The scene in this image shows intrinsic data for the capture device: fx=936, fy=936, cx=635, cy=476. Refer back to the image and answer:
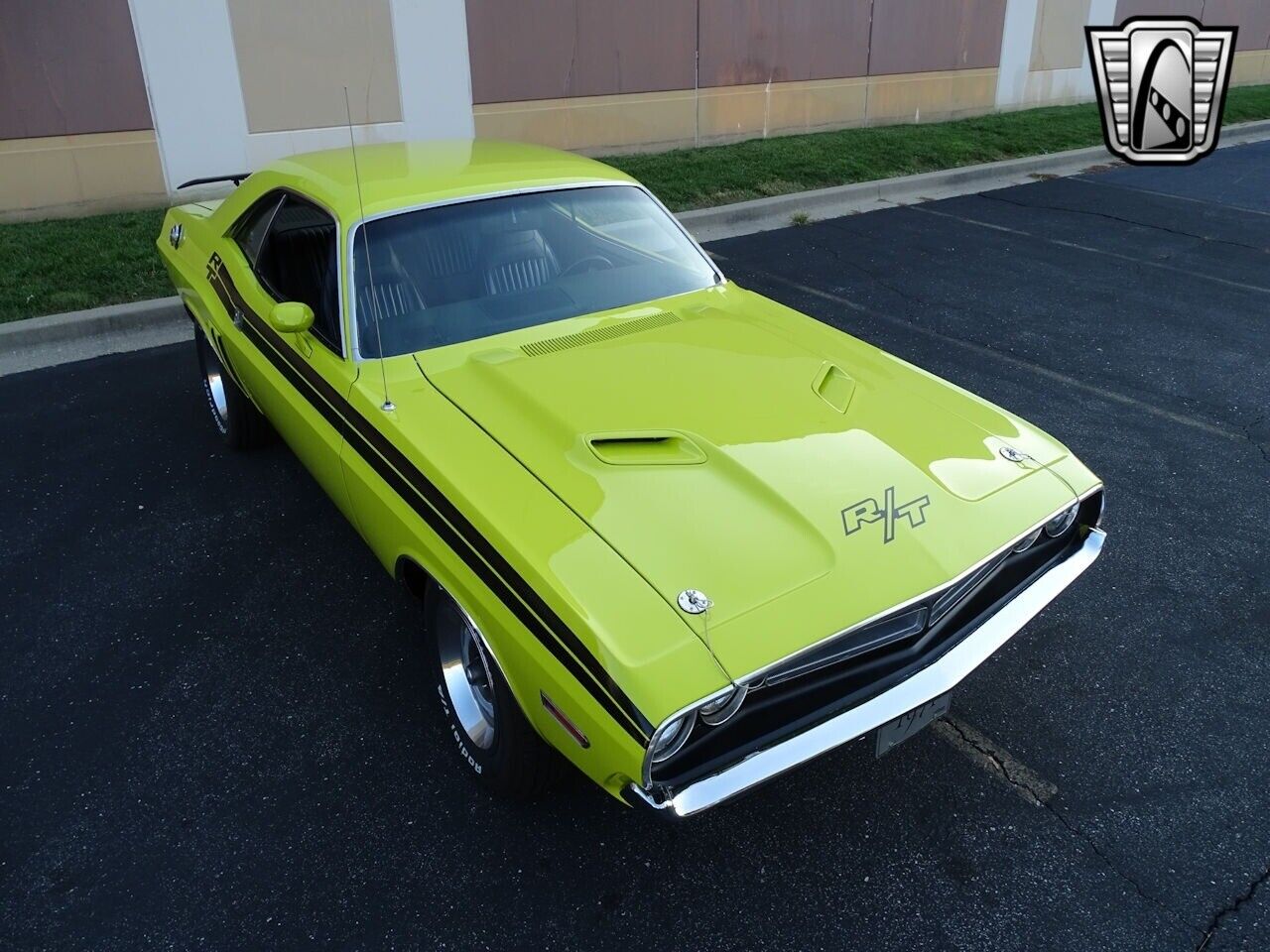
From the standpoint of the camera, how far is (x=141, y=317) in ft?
20.8

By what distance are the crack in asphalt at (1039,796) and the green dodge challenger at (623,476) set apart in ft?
1.69

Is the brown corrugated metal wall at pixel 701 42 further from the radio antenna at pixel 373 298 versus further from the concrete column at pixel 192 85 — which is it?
the radio antenna at pixel 373 298

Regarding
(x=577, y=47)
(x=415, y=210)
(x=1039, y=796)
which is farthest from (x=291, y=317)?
(x=577, y=47)

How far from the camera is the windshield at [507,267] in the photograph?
10.7 feet

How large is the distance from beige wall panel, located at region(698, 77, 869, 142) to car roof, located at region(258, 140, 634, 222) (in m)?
7.79

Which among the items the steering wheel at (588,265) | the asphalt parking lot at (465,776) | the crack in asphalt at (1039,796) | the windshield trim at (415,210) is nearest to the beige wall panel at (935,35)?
the asphalt parking lot at (465,776)

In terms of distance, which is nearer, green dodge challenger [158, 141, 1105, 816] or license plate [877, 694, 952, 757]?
green dodge challenger [158, 141, 1105, 816]

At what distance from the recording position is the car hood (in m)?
2.29

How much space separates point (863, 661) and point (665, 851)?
800 mm

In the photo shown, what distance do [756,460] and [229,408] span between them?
3040 mm

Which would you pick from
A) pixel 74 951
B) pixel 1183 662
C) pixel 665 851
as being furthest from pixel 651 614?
pixel 1183 662

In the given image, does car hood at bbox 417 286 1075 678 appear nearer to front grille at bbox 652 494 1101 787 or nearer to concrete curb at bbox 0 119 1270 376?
front grille at bbox 652 494 1101 787

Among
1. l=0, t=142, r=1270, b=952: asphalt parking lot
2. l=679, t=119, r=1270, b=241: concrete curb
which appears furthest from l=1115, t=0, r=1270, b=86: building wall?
l=0, t=142, r=1270, b=952: asphalt parking lot

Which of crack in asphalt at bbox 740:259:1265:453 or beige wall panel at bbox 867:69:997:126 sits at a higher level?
beige wall panel at bbox 867:69:997:126
